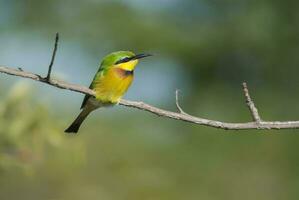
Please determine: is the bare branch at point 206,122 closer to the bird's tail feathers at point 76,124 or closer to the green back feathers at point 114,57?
A: the green back feathers at point 114,57

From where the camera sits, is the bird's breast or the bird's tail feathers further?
the bird's tail feathers

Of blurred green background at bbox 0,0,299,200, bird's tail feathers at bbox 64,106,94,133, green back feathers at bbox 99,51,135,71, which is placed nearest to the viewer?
green back feathers at bbox 99,51,135,71

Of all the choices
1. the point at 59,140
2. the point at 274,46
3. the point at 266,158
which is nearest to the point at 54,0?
the point at 274,46

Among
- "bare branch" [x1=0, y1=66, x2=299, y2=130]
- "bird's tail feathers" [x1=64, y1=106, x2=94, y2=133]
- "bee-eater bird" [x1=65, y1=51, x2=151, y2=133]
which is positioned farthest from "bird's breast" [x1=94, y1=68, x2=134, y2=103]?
"bare branch" [x1=0, y1=66, x2=299, y2=130]

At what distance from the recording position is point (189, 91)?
9.90m

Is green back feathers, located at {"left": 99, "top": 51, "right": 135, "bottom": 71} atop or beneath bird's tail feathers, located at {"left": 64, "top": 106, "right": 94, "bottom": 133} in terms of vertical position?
atop

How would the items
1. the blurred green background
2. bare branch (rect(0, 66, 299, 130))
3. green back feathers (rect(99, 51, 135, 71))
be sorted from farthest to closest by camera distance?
1. the blurred green background
2. green back feathers (rect(99, 51, 135, 71))
3. bare branch (rect(0, 66, 299, 130))

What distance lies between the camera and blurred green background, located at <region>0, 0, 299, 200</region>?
577 cm

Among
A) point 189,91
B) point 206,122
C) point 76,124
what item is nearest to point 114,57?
point 76,124

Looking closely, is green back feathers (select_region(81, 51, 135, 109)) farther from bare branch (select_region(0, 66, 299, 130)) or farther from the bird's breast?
bare branch (select_region(0, 66, 299, 130))

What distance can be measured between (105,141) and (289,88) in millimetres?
3973

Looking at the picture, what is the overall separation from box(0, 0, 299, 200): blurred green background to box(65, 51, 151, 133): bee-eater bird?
1.79 metres

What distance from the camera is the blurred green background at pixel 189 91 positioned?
577 centimetres

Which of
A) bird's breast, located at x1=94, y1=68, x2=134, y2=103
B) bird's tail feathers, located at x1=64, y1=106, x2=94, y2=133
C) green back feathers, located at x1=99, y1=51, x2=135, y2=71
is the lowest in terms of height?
bird's tail feathers, located at x1=64, y1=106, x2=94, y2=133
